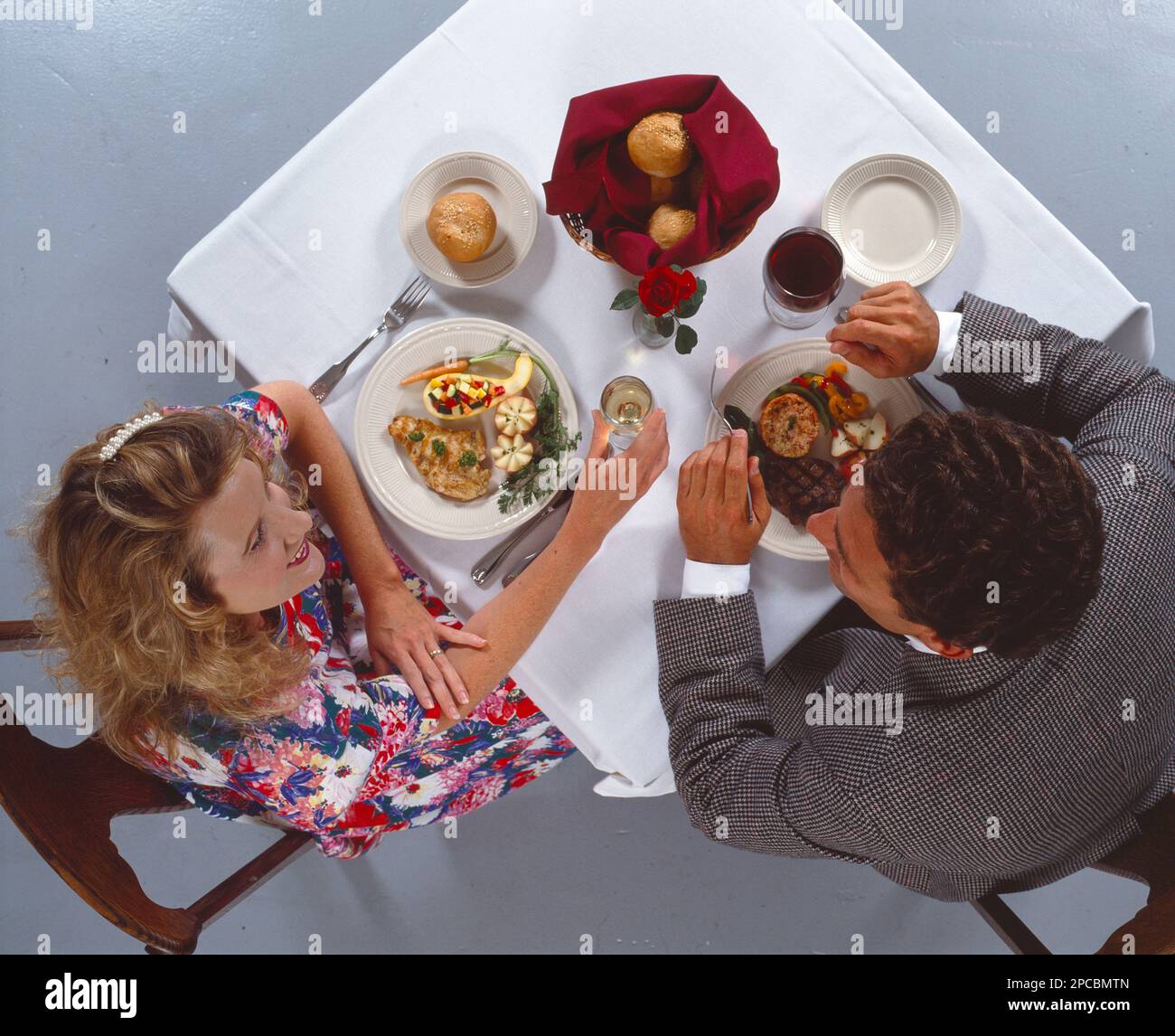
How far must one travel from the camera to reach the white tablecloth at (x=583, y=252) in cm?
134

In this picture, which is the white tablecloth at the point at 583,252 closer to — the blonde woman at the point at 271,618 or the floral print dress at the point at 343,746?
the blonde woman at the point at 271,618

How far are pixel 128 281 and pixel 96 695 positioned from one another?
1.51m

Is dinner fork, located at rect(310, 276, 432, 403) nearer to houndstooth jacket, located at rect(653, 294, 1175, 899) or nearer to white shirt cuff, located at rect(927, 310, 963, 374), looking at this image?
houndstooth jacket, located at rect(653, 294, 1175, 899)

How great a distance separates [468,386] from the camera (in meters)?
1.28

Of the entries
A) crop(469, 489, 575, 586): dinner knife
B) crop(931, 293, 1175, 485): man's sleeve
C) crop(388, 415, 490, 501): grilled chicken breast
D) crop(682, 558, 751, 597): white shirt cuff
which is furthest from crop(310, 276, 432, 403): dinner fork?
crop(931, 293, 1175, 485): man's sleeve

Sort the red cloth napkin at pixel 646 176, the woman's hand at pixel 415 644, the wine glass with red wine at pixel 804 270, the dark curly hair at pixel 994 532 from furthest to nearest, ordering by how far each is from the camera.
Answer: the woman's hand at pixel 415 644, the wine glass with red wine at pixel 804 270, the red cloth napkin at pixel 646 176, the dark curly hair at pixel 994 532

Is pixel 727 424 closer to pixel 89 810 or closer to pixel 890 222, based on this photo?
pixel 890 222

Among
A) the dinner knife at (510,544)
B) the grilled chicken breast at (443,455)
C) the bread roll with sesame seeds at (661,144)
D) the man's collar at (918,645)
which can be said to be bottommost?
the man's collar at (918,645)

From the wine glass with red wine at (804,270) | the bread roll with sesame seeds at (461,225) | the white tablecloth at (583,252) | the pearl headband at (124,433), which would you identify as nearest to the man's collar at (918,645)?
the white tablecloth at (583,252)

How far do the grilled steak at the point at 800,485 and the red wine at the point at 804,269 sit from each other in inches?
9.1

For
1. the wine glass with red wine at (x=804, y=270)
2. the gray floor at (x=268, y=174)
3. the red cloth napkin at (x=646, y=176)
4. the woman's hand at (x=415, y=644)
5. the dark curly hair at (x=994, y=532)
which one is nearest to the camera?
the dark curly hair at (x=994, y=532)

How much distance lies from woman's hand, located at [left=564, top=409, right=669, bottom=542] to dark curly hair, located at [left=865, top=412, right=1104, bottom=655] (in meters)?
0.36
